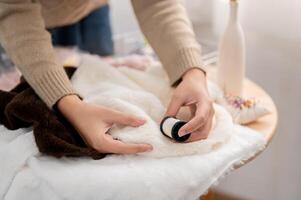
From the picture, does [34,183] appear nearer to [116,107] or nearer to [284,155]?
[116,107]

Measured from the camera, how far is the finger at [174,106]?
0.87m

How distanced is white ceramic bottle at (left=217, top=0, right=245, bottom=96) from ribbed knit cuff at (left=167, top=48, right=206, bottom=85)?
84 millimetres

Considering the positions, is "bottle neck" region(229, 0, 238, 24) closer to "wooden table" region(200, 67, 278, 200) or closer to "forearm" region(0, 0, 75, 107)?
"wooden table" region(200, 67, 278, 200)

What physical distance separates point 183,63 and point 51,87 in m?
0.27

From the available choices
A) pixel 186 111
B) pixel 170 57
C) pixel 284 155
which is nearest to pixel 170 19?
pixel 170 57

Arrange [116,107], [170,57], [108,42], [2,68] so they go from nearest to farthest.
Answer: [116,107] → [170,57] → [2,68] → [108,42]

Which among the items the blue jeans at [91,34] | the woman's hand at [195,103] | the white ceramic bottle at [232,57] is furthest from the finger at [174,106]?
the blue jeans at [91,34]

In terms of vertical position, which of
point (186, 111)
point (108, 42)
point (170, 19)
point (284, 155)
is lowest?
point (284, 155)

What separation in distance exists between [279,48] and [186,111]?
1.35 ft

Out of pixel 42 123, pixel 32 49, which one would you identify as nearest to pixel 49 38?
pixel 32 49

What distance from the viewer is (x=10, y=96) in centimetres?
89

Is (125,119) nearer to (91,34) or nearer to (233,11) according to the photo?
(233,11)

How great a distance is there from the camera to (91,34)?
57.7 inches

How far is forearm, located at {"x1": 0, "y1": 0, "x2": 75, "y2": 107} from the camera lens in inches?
33.6
